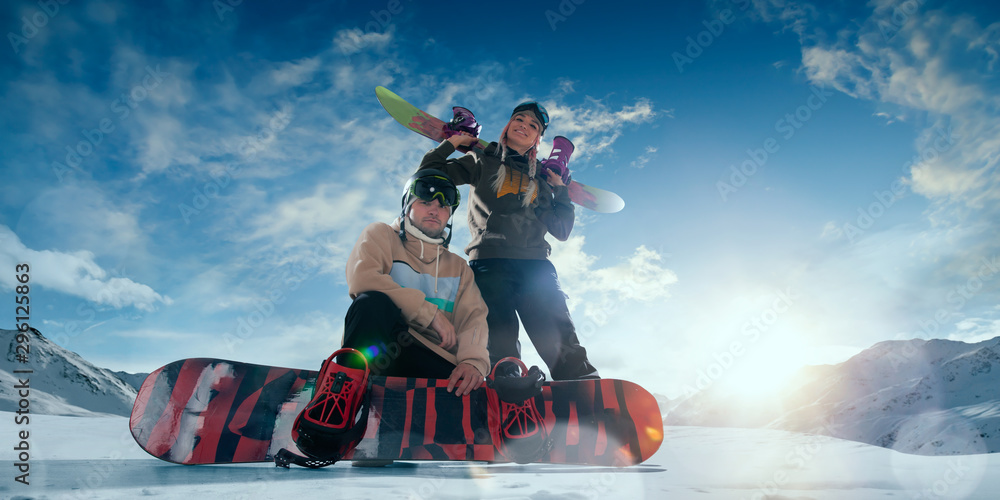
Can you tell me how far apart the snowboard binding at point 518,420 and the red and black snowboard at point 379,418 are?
6 centimetres

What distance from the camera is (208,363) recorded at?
2066mm

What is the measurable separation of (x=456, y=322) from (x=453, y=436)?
0.64 m

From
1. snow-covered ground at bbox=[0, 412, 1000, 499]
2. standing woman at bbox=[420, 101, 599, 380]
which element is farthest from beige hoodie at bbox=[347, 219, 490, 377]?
snow-covered ground at bbox=[0, 412, 1000, 499]

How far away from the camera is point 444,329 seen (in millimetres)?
2271

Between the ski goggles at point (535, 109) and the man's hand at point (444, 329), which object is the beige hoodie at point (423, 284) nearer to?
the man's hand at point (444, 329)

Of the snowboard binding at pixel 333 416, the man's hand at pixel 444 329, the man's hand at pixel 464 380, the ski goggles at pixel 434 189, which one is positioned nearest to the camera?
the snowboard binding at pixel 333 416

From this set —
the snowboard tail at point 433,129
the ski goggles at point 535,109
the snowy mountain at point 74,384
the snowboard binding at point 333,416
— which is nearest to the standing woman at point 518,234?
the ski goggles at point 535,109

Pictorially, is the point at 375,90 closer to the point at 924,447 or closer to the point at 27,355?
the point at 27,355

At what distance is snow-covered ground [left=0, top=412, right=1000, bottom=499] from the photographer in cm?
137

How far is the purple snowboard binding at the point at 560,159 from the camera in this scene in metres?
3.38

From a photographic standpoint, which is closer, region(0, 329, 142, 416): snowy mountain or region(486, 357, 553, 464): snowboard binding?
region(486, 357, 553, 464): snowboard binding

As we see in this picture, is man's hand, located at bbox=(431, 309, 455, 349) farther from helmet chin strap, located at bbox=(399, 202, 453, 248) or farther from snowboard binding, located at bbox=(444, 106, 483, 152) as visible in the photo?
snowboard binding, located at bbox=(444, 106, 483, 152)

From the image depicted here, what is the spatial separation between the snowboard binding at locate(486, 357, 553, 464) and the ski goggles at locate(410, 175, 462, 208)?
108cm

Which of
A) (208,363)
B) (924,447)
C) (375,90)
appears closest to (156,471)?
(208,363)
